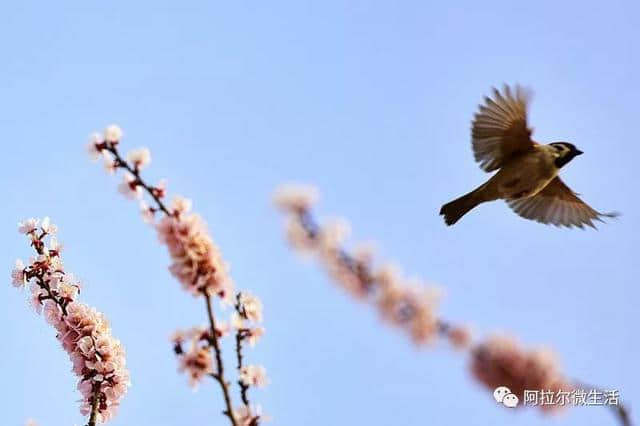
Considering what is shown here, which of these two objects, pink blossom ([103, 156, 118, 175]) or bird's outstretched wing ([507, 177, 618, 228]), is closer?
pink blossom ([103, 156, 118, 175])

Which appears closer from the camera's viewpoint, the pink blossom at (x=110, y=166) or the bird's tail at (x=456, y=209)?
the pink blossom at (x=110, y=166)

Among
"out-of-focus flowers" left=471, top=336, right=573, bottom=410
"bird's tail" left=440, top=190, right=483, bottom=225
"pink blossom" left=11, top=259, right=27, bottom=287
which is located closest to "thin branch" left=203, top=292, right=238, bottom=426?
"out-of-focus flowers" left=471, top=336, right=573, bottom=410

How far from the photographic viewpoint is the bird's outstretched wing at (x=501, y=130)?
6.61 metres

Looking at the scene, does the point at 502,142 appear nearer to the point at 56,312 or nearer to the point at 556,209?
the point at 556,209

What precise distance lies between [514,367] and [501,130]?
4.27 meters

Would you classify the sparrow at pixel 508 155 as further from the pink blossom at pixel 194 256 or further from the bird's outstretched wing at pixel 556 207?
the pink blossom at pixel 194 256

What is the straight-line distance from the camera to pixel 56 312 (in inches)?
164

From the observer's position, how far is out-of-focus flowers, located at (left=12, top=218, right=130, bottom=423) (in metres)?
4.06

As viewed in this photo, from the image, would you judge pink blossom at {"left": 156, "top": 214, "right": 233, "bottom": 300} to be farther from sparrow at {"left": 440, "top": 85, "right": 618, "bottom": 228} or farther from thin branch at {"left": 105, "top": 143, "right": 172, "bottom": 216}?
sparrow at {"left": 440, "top": 85, "right": 618, "bottom": 228}

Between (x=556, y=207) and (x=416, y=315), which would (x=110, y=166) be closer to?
(x=416, y=315)

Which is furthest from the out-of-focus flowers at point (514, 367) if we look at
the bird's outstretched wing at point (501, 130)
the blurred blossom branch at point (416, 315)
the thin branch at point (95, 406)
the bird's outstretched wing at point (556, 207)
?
the bird's outstretched wing at point (556, 207)

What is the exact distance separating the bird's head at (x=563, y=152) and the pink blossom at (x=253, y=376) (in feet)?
14.9

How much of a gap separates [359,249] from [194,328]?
68 centimetres

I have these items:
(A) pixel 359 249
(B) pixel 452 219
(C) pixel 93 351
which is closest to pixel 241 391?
(A) pixel 359 249
